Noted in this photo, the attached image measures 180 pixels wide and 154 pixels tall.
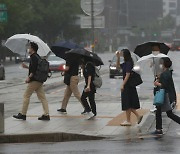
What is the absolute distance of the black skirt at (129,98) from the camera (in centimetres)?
1591

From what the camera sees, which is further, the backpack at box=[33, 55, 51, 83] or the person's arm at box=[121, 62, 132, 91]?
the backpack at box=[33, 55, 51, 83]

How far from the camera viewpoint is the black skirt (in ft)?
52.2

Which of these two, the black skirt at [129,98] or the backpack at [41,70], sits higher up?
the backpack at [41,70]

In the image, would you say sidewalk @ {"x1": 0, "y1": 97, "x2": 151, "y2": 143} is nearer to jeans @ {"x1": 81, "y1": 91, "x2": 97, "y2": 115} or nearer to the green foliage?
jeans @ {"x1": 81, "y1": 91, "x2": 97, "y2": 115}

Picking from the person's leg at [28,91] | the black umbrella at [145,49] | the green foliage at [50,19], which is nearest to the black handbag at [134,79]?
the black umbrella at [145,49]

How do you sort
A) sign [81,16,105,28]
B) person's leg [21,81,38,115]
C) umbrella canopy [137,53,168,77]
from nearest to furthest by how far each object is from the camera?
1. umbrella canopy [137,53,168,77]
2. person's leg [21,81,38,115]
3. sign [81,16,105,28]

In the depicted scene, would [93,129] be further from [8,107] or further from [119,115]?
[8,107]

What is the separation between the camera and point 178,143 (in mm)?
13070

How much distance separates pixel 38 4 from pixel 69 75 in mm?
86031

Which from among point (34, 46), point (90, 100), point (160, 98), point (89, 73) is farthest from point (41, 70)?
point (160, 98)

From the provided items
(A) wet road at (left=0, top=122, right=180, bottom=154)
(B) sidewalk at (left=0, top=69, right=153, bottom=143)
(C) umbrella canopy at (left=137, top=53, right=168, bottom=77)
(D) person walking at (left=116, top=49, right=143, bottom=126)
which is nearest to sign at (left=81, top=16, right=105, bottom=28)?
(B) sidewalk at (left=0, top=69, right=153, bottom=143)

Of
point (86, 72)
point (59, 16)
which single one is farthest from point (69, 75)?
point (59, 16)

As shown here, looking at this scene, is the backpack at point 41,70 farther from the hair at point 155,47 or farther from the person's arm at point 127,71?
the hair at point 155,47

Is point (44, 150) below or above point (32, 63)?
below
